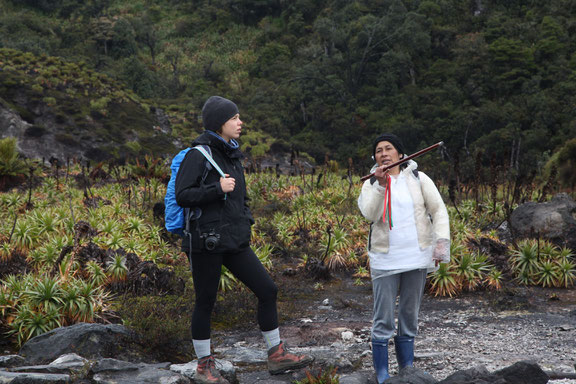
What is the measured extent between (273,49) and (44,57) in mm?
24090

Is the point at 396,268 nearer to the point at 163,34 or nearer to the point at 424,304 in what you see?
the point at 424,304

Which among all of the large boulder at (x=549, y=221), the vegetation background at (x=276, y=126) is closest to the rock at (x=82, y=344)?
Answer: the vegetation background at (x=276, y=126)

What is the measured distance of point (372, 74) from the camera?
43.9 metres

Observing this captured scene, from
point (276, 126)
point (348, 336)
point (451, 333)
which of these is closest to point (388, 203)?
point (348, 336)

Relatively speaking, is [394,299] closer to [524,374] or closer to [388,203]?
[388,203]

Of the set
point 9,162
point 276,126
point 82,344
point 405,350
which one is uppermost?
point 276,126

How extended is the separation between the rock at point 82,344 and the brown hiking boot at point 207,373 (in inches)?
Answer: 49.3

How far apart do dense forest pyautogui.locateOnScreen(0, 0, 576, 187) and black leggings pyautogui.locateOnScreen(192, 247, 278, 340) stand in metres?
22.4

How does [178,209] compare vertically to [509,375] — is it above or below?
above

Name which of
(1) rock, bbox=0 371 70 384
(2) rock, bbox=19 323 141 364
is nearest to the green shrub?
(2) rock, bbox=19 323 141 364

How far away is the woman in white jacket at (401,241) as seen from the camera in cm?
342

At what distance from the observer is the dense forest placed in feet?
107

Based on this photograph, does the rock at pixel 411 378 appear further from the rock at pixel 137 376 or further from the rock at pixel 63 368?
the rock at pixel 63 368

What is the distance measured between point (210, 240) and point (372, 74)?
42458 millimetres
